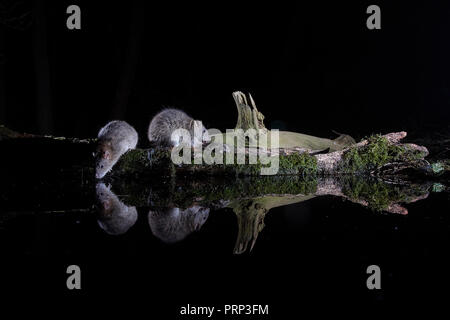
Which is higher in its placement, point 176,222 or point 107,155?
point 107,155

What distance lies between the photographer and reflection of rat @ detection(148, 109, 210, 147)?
4.66 meters

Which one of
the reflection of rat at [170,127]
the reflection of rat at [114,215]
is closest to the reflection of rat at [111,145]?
the reflection of rat at [170,127]

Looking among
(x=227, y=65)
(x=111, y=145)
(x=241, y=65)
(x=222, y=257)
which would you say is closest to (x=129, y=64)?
(x=227, y=65)

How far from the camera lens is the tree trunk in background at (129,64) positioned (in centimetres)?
778

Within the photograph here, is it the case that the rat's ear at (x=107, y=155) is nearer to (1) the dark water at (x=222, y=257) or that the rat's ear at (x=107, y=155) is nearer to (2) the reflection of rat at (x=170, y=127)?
(2) the reflection of rat at (x=170, y=127)

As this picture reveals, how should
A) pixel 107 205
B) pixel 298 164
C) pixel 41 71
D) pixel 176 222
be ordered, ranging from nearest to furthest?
pixel 176 222 < pixel 107 205 < pixel 298 164 < pixel 41 71

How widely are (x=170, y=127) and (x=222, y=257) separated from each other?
341cm

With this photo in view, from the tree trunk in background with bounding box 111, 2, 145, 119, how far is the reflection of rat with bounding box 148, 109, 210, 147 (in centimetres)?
328

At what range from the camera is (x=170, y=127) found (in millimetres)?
4699

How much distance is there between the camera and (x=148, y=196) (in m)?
2.97

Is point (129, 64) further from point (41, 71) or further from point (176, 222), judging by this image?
point (176, 222)
